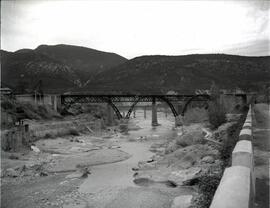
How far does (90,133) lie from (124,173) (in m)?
30.8

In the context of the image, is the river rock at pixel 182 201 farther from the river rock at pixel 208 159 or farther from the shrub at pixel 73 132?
the shrub at pixel 73 132

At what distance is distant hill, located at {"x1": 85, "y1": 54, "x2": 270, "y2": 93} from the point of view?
413 feet

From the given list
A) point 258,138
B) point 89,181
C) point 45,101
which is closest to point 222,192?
point 258,138

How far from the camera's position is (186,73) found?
436 ft

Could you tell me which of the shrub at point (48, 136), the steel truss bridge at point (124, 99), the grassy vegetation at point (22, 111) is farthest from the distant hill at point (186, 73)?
the shrub at point (48, 136)

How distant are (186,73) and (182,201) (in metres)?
123

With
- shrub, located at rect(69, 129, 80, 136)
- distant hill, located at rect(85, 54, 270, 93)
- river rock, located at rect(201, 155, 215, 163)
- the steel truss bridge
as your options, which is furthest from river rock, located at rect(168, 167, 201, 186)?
distant hill, located at rect(85, 54, 270, 93)

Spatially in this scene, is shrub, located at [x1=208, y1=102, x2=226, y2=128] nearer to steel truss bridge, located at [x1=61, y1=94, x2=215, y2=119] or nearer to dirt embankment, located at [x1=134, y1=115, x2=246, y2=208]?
dirt embankment, located at [x1=134, y1=115, x2=246, y2=208]

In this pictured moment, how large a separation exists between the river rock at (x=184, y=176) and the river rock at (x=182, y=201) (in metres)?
2.05

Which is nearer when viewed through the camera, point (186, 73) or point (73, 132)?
point (73, 132)

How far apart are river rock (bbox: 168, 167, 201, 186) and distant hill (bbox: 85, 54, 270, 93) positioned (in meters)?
99.5

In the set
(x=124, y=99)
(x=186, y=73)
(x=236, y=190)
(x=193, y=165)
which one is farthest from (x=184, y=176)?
(x=186, y=73)

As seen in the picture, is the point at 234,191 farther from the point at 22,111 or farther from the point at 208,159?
the point at 22,111

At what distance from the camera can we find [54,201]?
14.7 metres
